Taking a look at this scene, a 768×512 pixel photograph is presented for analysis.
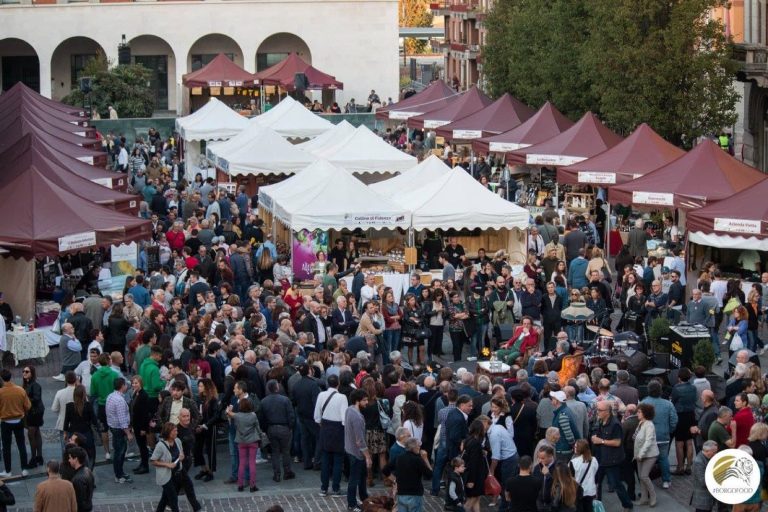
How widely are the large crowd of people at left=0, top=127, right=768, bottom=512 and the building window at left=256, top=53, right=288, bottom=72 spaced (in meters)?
47.9

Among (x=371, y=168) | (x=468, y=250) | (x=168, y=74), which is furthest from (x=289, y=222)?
(x=168, y=74)

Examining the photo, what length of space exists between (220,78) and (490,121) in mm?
20164

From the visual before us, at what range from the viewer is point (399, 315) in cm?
2120

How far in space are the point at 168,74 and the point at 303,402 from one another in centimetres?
5403

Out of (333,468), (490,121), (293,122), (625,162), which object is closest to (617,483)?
(333,468)

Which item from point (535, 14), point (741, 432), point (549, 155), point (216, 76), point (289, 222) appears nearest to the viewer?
point (741, 432)

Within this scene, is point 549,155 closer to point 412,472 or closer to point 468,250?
point 468,250

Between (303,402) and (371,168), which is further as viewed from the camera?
(371,168)

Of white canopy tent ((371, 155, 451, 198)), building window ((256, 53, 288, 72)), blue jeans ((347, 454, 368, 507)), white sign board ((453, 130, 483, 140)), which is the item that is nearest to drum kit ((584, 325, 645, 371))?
Answer: blue jeans ((347, 454, 368, 507))

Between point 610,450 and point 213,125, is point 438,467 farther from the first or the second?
point 213,125

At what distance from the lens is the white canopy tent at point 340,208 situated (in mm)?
25047

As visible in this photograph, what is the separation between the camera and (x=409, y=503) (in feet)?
44.9

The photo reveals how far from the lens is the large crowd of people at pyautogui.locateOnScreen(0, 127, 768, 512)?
1448cm

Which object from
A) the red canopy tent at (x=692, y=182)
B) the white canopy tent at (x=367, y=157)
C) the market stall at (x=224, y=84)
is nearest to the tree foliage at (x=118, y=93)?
the market stall at (x=224, y=84)
